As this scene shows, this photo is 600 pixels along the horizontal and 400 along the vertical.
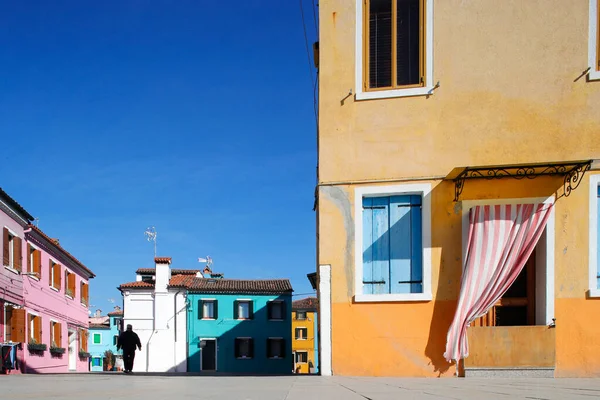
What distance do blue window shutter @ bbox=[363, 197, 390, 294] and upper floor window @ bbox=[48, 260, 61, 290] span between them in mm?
20082

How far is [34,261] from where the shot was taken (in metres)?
23.1

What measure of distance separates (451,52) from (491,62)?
608mm

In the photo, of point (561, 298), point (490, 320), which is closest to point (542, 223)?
point (561, 298)

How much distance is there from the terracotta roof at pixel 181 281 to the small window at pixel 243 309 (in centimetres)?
379

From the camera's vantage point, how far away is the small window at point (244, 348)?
1587 inches

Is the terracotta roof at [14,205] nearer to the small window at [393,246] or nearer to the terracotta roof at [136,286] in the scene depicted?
the small window at [393,246]

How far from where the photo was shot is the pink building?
64.4ft

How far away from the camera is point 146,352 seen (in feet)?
129

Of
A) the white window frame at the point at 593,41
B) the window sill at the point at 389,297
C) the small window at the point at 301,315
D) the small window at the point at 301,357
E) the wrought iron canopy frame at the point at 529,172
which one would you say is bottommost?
the small window at the point at 301,357

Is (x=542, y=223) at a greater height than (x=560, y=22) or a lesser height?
lesser

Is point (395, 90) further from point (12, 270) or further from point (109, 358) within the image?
point (109, 358)

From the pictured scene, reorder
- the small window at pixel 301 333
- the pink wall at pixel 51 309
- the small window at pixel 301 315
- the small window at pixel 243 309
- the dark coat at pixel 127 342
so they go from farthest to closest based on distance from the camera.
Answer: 1. the small window at pixel 301 315
2. the small window at pixel 301 333
3. the small window at pixel 243 309
4. the pink wall at pixel 51 309
5. the dark coat at pixel 127 342

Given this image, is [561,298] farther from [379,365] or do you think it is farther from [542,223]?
[379,365]

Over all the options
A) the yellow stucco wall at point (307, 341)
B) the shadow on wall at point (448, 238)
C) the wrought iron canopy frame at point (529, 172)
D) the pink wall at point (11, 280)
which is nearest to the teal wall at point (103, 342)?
the yellow stucco wall at point (307, 341)
